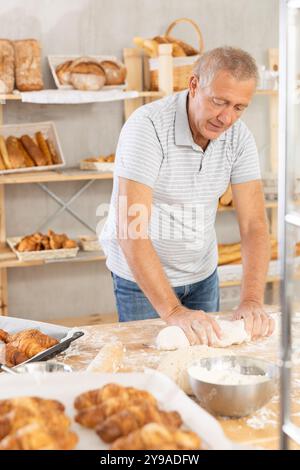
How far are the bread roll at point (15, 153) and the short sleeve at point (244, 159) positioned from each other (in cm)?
149

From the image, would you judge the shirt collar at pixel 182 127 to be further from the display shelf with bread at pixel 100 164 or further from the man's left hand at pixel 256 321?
the display shelf with bread at pixel 100 164

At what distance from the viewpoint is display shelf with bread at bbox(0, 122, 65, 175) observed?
335 cm

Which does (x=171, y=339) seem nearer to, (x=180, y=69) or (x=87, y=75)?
(x=87, y=75)

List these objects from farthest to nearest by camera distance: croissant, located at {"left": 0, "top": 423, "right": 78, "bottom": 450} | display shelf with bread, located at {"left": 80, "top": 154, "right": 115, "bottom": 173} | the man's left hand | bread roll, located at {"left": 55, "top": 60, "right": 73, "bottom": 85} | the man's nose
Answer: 1. display shelf with bread, located at {"left": 80, "top": 154, "right": 115, "bottom": 173}
2. bread roll, located at {"left": 55, "top": 60, "right": 73, "bottom": 85}
3. the man's nose
4. the man's left hand
5. croissant, located at {"left": 0, "top": 423, "right": 78, "bottom": 450}

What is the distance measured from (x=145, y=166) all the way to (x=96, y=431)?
109cm

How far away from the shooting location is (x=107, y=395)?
1.02m

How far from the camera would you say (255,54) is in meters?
3.99

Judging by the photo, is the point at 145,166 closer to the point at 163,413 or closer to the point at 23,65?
the point at 163,413

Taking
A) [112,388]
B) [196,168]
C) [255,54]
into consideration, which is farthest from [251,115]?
[112,388]

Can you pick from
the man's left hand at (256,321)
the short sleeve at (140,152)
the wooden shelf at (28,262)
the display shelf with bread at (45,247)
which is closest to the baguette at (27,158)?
the display shelf with bread at (45,247)

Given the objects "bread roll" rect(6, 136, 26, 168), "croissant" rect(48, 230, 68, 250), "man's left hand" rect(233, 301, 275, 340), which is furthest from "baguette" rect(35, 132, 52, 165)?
"man's left hand" rect(233, 301, 275, 340)

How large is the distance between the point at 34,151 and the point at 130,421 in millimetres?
2628

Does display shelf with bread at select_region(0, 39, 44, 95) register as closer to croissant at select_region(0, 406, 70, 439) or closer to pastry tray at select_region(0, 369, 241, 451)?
pastry tray at select_region(0, 369, 241, 451)

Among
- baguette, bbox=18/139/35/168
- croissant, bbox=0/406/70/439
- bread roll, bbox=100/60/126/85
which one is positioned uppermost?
bread roll, bbox=100/60/126/85
